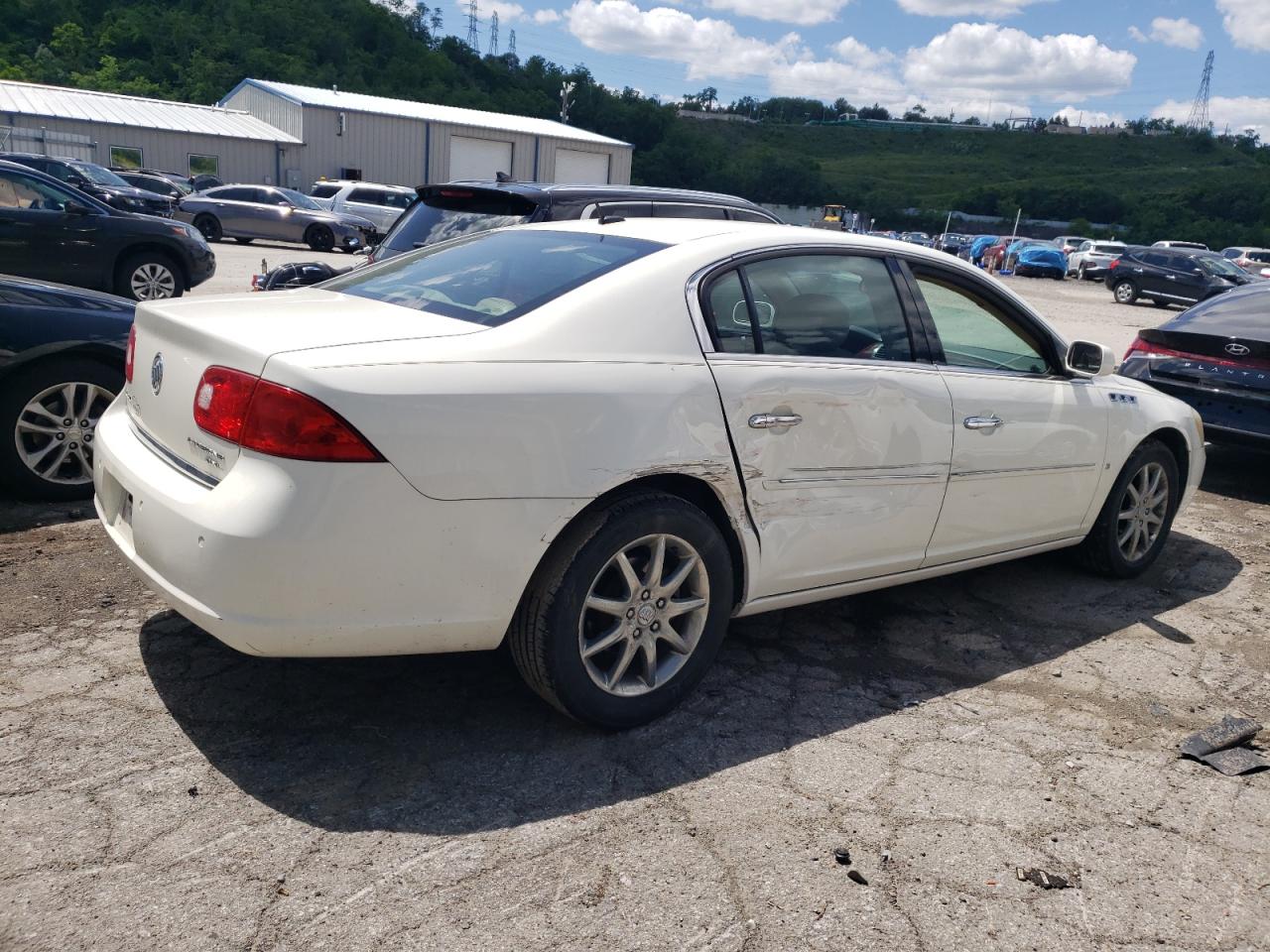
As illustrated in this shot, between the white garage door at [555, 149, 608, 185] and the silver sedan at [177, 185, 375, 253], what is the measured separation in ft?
80.9

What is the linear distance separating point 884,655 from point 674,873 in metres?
1.72

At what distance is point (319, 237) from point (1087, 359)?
2414 cm

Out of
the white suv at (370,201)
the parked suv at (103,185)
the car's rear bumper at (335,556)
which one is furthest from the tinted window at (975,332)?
the white suv at (370,201)

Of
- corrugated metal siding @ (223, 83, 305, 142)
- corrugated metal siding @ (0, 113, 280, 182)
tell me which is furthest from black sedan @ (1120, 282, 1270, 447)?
corrugated metal siding @ (223, 83, 305, 142)

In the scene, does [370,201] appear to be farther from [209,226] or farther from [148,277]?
[148,277]

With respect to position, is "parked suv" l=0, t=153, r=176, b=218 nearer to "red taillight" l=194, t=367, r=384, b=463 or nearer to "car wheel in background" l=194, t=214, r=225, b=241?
"car wheel in background" l=194, t=214, r=225, b=241

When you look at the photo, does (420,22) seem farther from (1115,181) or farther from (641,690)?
(641,690)

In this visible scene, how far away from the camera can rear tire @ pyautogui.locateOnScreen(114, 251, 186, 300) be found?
1124cm

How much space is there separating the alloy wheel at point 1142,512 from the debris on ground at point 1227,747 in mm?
1534

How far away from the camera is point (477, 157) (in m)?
48.2

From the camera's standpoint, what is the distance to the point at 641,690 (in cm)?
318

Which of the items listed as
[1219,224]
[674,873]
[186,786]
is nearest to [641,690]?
[674,873]

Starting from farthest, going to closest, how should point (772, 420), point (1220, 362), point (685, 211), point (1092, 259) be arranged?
point (1092, 259) → point (685, 211) → point (1220, 362) → point (772, 420)

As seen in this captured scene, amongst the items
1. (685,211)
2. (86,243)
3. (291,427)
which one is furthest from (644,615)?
(86,243)
